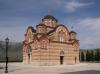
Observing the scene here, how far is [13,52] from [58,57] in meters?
53.6

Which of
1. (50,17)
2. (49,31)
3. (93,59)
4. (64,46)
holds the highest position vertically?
(50,17)

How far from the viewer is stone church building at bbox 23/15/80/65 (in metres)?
44.9

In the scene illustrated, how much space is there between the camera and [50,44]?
4562 cm

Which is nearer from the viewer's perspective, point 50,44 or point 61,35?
point 50,44

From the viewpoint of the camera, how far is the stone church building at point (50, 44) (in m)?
44.9

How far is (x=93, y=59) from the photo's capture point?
70.3m

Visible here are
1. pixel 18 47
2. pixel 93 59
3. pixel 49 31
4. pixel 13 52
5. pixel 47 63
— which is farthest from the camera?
pixel 18 47

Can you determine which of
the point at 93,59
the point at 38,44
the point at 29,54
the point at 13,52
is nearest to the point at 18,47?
the point at 13,52

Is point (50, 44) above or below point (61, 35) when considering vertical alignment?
below

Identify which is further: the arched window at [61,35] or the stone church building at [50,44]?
the arched window at [61,35]

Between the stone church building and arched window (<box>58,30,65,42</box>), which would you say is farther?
arched window (<box>58,30,65,42</box>)

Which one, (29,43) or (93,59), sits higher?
(29,43)

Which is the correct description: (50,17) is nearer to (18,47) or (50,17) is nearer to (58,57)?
(58,57)

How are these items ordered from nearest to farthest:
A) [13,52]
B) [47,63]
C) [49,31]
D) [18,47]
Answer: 1. [47,63]
2. [49,31]
3. [13,52]
4. [18,47]
